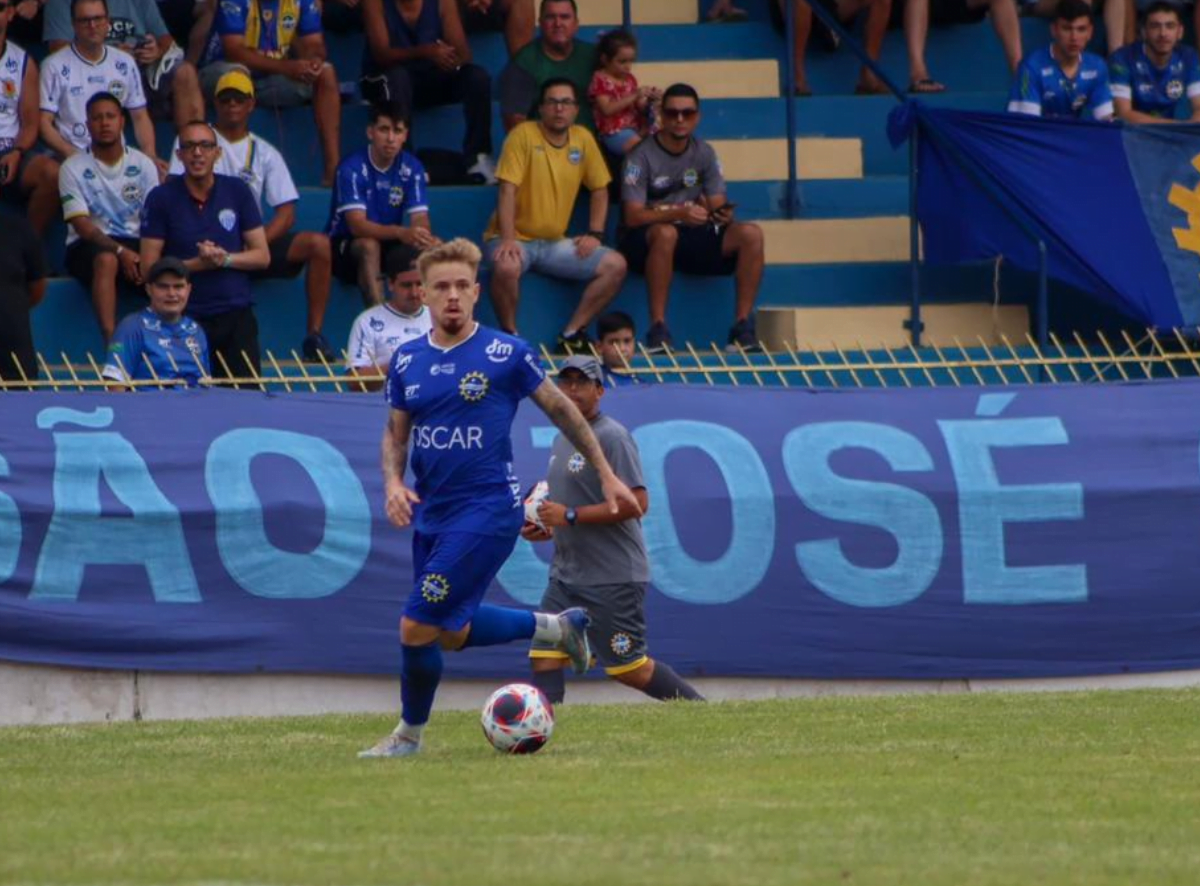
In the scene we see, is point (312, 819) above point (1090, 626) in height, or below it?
above

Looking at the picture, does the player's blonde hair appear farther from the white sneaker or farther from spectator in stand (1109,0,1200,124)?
spectator in stand (1109,0,1200,124)

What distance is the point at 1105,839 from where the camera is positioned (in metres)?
7.21

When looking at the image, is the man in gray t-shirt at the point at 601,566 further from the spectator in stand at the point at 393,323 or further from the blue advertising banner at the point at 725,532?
the spectator in stand at the point at 393,323

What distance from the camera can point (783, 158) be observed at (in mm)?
18344

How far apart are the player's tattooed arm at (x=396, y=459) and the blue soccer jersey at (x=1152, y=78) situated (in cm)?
993

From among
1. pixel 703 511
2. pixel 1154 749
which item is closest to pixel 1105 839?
pixel 1154 749

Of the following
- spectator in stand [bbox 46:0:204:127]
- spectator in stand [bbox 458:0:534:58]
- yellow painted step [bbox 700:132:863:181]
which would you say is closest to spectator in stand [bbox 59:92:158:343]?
spectator in stand [bbox 46:0:204:127]

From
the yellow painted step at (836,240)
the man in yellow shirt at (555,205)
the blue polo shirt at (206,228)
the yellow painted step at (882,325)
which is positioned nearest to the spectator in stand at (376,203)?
the man in yellow shirt at (555,205)

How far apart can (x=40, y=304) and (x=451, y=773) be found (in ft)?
25.2

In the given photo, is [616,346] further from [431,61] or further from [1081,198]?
[431,61]

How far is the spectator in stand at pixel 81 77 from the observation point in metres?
16.1

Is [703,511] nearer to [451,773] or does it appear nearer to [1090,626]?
[1090,626]

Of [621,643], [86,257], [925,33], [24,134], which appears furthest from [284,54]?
[621,643]

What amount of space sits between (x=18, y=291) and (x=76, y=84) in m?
2.28
